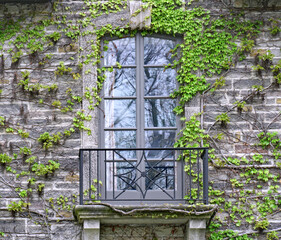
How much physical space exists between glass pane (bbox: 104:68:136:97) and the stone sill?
1.71 m

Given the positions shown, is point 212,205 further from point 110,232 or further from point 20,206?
point 20,206

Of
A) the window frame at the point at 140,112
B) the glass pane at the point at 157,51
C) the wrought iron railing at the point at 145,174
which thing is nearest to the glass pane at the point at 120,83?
the window frame at the point at 140,112

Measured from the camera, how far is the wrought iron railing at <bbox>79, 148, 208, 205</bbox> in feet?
25.4

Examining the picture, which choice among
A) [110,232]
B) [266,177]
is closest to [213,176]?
[266,177]

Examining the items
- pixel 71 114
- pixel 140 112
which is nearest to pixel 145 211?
pixel 140 112

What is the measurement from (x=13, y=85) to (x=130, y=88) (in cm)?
154

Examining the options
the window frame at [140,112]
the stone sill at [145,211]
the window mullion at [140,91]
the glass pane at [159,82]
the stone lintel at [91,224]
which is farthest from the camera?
the glass pane at [159,82]

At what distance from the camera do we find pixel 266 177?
7.86 m

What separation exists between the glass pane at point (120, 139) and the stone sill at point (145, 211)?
1134mm

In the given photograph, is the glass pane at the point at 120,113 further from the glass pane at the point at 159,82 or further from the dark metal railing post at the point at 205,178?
the dark metal railing post at the point at 205,178

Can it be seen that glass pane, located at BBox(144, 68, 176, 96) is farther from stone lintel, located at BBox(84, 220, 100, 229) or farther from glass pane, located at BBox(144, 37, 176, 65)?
stone lintel, located at BBox(84, 220, 100, 229)

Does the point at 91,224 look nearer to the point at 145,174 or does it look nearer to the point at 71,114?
the point at 145,174

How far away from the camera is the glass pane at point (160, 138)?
8164 millimetres

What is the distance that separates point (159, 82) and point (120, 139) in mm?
923
